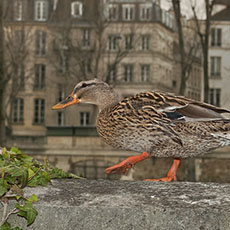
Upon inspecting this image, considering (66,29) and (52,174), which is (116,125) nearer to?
(52,174)

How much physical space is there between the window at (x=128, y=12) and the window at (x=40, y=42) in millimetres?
6178

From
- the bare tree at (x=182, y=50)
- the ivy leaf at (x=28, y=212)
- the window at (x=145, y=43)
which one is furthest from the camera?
the window at (x=145, y=43)

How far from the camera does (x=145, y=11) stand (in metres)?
40.2

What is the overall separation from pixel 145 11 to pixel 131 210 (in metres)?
38.9

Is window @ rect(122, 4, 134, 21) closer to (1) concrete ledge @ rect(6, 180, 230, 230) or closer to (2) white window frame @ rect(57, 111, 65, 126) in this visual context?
(2) white window frame @ rect(57, 111, 65, 126)

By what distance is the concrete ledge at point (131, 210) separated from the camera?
6.93 ft

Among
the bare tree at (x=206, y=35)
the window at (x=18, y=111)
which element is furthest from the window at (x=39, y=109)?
the bare tree at (x=206, y=35)

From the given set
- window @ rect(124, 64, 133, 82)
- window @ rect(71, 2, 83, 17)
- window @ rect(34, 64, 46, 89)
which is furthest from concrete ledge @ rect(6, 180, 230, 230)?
window @ rect(34, 64, 46, 89)

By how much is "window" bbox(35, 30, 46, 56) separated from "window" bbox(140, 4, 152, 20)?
731cm

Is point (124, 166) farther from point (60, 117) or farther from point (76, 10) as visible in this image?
point (60, 117)

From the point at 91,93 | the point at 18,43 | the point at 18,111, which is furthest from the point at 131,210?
the point at 18,111

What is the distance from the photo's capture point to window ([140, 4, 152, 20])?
39725mm

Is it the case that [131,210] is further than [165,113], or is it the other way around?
[165,113]

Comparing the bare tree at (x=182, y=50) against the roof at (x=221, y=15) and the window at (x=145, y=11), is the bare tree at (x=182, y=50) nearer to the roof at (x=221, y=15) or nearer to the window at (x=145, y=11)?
the roof at (x=221, y=15)
